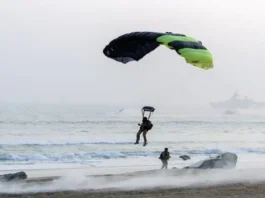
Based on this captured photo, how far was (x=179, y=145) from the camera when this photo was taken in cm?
3778

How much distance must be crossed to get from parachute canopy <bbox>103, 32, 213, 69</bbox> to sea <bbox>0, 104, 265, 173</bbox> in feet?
25.1

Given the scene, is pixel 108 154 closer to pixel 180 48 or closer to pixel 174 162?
pixel 174 162

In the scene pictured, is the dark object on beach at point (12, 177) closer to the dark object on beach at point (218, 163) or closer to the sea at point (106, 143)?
the sea at point (106, 143)

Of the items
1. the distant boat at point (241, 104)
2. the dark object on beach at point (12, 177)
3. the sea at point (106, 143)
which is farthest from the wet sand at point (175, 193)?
the distant boat at point (241, 104)

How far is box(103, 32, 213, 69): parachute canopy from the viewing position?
1286 centimetres

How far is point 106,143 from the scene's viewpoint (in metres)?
37.2

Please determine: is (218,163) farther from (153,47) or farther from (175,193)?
(153,47)

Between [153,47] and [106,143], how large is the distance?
75.1 ft

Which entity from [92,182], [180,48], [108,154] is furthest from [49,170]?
[180,48]

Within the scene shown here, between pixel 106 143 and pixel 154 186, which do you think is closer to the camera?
pixel 154 186

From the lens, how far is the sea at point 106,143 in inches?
1003

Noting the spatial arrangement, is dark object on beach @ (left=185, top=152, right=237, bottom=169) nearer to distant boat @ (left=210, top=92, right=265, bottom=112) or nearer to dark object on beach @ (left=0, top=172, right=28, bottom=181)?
A: dark object on beach @ (left=0, top=172, right=28, bottom=181)

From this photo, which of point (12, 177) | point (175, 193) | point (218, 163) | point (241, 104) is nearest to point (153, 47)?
point (175, 193)

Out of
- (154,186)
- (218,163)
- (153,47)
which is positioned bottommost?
(154,186)
